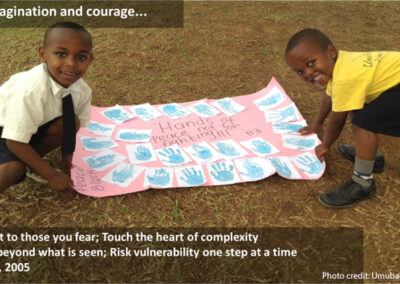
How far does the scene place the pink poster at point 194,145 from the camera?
2.41m

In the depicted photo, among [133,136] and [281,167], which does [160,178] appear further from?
[281,167]

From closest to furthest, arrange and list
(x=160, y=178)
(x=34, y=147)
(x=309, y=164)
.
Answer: (x=34, y=147) → (x=160, y=178) → (x=309, y=164)

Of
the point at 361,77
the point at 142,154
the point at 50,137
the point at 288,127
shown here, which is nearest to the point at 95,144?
the point at 142,154

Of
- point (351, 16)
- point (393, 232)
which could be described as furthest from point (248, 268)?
point (351, 16)

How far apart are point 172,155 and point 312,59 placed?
42.9 inches

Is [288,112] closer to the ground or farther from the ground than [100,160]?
farther from the ground

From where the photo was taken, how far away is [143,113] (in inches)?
120

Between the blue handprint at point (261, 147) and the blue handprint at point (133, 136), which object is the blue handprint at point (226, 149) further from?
the blue handprint at point (133, 136)

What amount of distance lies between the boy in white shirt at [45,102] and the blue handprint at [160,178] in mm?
500

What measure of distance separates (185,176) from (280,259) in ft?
2.60

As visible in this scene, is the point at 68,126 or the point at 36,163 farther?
the point at 68,126

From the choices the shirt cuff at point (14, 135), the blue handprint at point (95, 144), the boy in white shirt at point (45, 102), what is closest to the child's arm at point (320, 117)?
the blue handprint at point (95, 144)

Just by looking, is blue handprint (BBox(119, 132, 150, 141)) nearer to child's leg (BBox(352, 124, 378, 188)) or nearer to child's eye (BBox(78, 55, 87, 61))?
child's eye (BBox(78, 55, 87, 61))

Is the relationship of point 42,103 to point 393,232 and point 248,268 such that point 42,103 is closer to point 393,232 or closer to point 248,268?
point 248,268
